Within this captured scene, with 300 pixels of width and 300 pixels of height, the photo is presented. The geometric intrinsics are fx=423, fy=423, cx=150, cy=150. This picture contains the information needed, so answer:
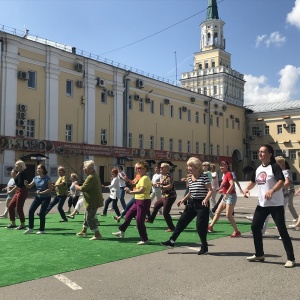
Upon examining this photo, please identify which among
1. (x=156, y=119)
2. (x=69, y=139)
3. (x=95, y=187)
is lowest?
(x=95, y=187)

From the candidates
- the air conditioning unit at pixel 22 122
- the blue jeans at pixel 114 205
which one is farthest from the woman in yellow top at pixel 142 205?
the air conditioning unit at pixel 22 122

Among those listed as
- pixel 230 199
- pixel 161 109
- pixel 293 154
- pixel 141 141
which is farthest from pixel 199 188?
pixel 293 154

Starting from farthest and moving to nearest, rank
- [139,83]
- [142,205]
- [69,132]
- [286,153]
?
[286,153]
[139,83]
[69,132]
[142,205]

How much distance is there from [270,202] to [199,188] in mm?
1466

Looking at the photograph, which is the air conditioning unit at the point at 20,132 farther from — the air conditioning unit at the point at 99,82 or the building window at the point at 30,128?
the air conditioning unit at the point at 99,82

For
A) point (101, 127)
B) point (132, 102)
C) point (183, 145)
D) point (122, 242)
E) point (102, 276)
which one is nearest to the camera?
point (102, 276)

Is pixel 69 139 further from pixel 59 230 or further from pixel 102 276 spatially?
pixel 102 276

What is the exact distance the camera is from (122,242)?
360 inches

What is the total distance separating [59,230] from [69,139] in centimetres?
2790

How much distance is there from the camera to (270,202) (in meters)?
6.88

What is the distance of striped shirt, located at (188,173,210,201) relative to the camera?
25.8 ft

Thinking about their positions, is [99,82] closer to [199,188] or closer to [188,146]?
[188,146]

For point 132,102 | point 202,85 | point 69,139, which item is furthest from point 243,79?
point 69,139

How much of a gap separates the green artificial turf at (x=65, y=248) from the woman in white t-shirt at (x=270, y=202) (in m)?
2.19
